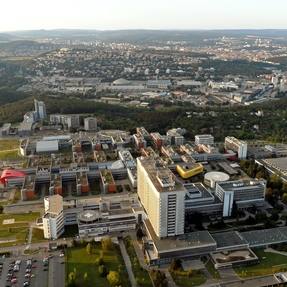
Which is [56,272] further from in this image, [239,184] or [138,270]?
[239,184]

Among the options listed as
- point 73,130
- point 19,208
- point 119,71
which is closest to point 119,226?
point 19,208

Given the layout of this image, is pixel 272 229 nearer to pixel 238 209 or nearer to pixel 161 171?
pixel 238 209

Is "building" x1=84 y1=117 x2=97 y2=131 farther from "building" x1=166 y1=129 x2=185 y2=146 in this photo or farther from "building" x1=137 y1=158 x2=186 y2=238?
"building" x1=137 y1=158 x2=186 y2=238

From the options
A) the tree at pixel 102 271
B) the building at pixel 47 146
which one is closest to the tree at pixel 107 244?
the tree at pixel 102 271

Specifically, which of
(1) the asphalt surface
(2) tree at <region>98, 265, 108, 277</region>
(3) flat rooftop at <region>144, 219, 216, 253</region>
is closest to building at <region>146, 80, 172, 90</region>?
(3) flat rooftop at <region>144, 219, 216, 253</region>

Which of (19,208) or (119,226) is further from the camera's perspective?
(19,208)
